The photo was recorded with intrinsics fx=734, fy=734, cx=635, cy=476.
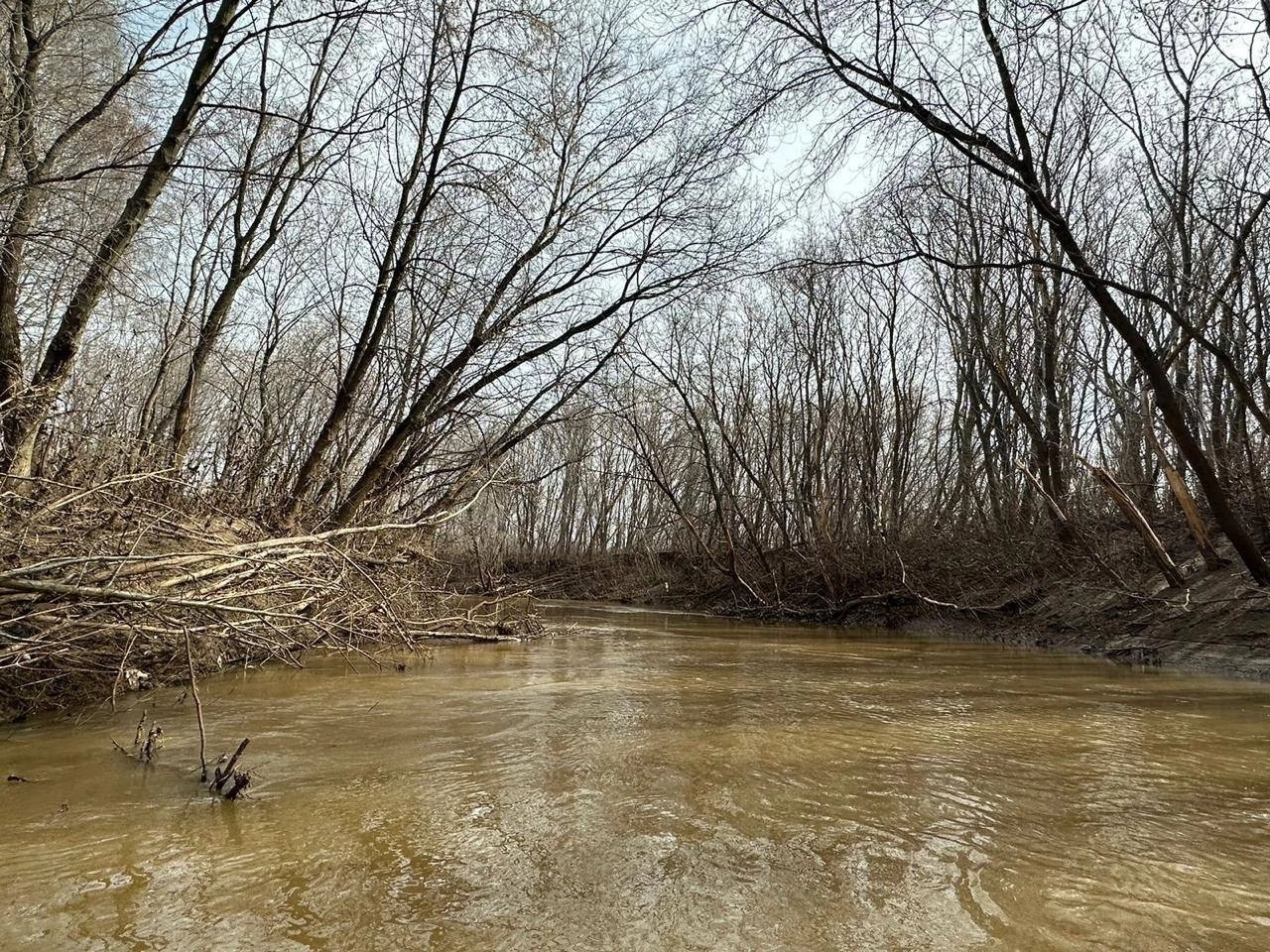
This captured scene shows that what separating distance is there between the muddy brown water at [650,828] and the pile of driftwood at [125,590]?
0.35m

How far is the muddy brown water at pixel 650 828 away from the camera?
1853mm

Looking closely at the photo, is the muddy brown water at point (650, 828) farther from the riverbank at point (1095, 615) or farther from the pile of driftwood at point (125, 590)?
the riverbank at point (1095, 615)

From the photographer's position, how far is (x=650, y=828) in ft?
8.29

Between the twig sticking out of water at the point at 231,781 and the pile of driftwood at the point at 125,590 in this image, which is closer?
the twig sticking out of water at the point at 231,781

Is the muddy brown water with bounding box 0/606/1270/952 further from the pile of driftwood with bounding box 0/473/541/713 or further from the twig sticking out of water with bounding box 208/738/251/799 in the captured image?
the pile of driftwood with bounding box 0/473/541/713

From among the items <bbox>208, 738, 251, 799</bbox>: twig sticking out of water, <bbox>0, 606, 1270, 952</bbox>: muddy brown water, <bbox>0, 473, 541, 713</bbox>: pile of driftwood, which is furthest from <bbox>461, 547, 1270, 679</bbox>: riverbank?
<bbox>208, 738, 251, 799</bbox>: twig sticking out of water

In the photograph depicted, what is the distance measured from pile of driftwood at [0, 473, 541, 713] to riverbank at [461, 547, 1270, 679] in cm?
578

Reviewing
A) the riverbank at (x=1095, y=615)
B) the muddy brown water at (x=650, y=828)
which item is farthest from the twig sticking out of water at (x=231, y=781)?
the riverbank at (x=1095, y=615)

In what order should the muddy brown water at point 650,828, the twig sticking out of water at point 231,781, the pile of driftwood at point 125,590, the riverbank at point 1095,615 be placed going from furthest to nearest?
the riverbank at point 1095,615 → the pile of driftwood at point 125,590 → the twig sticking out of water at point 231,781 → the muddy brown water at point 650,828

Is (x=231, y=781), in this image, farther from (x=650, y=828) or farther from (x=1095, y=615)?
(x=1095, y=615)

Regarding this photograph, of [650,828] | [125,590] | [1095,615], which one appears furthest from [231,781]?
[1095,615]

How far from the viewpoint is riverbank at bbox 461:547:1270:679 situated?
7.02m

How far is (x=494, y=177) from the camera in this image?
8.03 metres

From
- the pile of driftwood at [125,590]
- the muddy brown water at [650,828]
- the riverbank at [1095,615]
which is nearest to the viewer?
the muddy brown water at [650,828]
